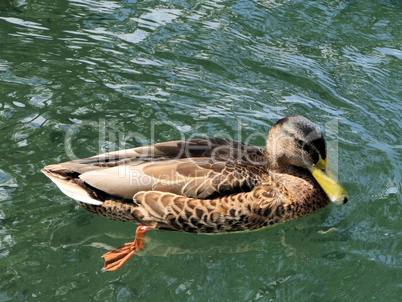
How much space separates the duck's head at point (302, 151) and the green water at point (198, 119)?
291 millimetres

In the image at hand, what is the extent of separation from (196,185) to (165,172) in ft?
1.01

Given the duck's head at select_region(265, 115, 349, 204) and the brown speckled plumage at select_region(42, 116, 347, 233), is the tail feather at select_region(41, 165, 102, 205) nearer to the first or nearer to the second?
the brown speckled plumage at select_region(42, 116, 347, 233)

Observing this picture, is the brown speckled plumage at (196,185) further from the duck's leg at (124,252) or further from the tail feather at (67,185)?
the duck's leg at (124,252)

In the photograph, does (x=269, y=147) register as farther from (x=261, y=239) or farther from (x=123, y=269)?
(x=123, y=269)

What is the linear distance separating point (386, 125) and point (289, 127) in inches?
72.2

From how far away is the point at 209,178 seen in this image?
16.6ft

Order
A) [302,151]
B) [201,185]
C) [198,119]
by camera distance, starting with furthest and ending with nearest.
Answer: [198,119] → [302,151] → [201,185]

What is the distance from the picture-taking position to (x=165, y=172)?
511 cm

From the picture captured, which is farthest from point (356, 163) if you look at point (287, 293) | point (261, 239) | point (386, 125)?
point (287, 293)

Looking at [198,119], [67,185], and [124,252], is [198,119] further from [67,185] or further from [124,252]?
[124,252]

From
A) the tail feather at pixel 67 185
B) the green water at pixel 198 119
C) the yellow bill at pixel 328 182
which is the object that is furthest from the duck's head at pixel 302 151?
the tail feather at pixel 67 185

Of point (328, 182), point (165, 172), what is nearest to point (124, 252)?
point (165, 172)

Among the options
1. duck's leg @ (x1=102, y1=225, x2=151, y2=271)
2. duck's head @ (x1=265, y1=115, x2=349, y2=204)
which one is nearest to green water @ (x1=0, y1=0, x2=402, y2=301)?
duck's leg @ (x1=102, y1=225, x2=151, y2=271)

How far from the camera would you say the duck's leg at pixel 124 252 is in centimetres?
470
